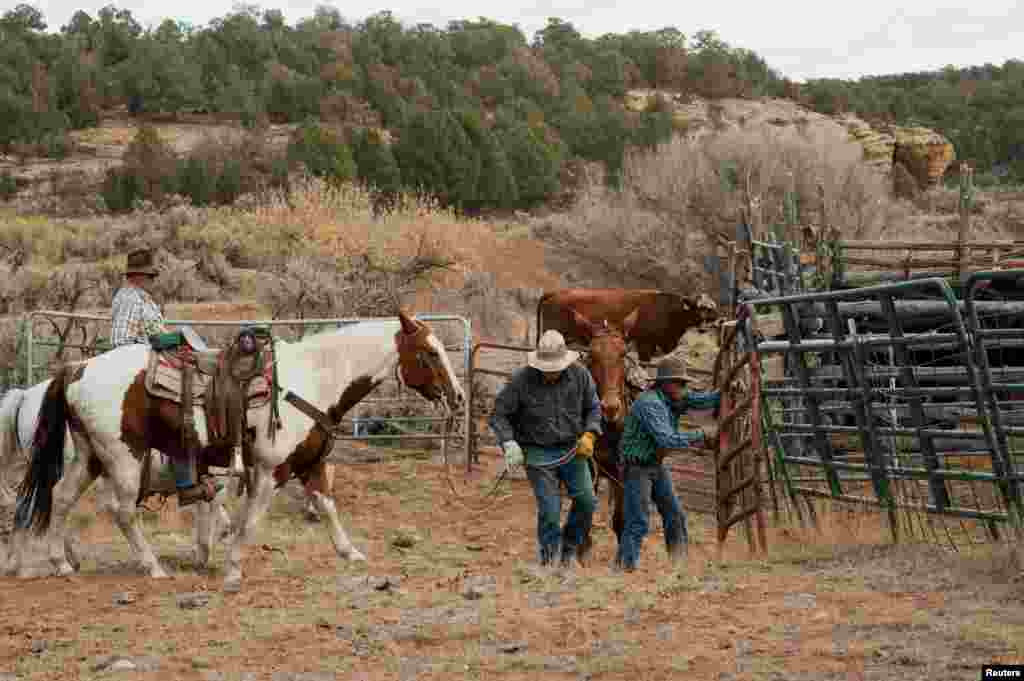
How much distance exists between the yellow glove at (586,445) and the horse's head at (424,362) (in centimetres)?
171

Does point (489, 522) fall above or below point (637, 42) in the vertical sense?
below

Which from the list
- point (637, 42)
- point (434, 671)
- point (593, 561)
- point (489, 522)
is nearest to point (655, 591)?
point (434, 671)

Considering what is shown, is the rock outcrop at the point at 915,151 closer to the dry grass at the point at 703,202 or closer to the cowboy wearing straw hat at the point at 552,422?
the dry grass at the point at 703,202

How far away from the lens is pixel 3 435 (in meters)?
12.1

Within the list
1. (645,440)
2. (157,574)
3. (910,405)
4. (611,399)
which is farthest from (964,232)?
(157,574)

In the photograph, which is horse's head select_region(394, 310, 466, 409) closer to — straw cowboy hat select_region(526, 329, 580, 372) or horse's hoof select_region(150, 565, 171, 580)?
straw cowboy hat select_region(526, 329, 580, 372)

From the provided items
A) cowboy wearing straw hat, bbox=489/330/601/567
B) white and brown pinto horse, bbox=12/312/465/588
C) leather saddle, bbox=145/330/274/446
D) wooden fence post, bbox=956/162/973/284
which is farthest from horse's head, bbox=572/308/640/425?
wooden fence post, bbox=956/162/973/284

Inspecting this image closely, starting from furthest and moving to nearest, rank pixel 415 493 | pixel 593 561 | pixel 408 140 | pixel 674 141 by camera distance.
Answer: pixel 408 140 → pixel 674 141 → pixel 415 493 → pixel 593 561

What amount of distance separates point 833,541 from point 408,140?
172 ft

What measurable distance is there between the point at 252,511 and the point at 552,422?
2.35m

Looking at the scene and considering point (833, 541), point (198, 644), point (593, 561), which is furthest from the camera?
point (593, 561)

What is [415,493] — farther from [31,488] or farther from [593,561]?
[31,488]

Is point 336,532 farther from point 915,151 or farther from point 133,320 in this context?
point 915,151

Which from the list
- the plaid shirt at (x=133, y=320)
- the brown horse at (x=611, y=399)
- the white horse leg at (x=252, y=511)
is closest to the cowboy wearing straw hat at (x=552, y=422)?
the brown horse at (x=611, y=399)
